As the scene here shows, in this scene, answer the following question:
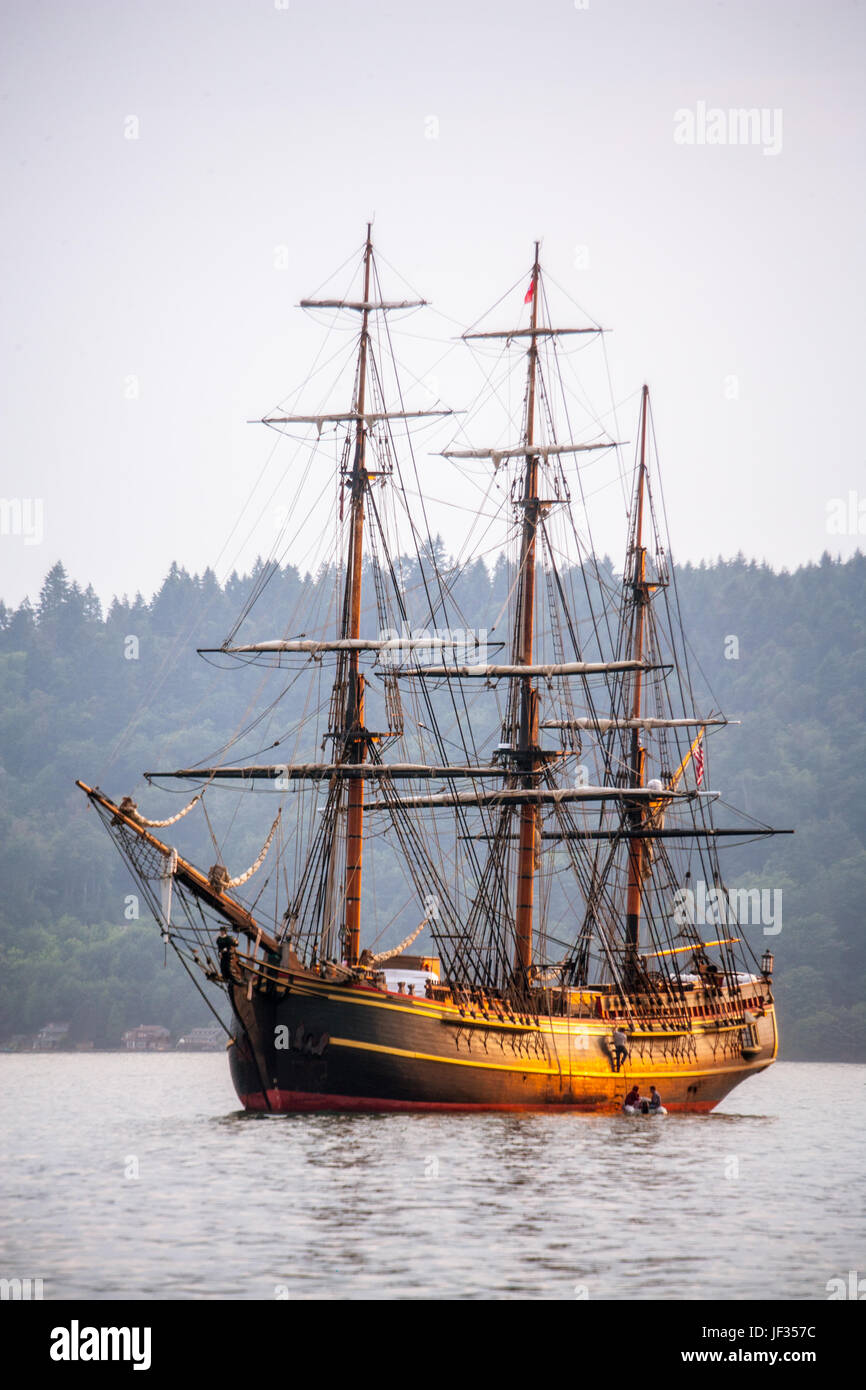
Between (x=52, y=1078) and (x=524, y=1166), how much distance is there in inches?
2704

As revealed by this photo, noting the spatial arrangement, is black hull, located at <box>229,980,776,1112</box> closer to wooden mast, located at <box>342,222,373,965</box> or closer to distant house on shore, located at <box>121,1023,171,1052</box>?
wooden mast, located at <box>342,222,373,965</box>

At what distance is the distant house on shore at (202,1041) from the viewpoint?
163m

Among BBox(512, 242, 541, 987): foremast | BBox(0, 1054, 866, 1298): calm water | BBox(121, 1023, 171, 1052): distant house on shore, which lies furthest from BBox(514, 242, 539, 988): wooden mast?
BBox(121, 1023, 171, 1052): distant house on shore

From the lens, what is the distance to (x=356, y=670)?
63.1 metres

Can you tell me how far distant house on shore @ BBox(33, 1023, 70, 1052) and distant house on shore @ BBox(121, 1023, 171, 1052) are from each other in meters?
5.33

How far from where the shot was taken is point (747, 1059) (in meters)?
74.4

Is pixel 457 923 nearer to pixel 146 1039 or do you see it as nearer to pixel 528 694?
pixel 528 694

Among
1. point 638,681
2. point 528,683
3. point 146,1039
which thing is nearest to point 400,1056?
point 528,683

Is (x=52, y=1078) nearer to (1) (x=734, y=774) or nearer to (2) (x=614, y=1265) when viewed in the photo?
(2) (x=614, y=1265)

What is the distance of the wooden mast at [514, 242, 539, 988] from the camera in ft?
218

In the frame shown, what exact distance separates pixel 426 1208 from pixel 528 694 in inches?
1408
